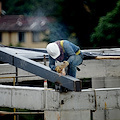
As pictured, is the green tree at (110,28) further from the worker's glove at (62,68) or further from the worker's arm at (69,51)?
the worker's glove at (62,68)

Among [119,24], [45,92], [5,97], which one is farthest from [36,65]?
[119,24]

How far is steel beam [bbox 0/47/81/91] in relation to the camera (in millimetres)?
6693

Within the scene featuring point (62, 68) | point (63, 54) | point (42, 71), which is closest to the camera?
point (62, 68)

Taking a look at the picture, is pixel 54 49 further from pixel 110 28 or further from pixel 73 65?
pixel 110 28

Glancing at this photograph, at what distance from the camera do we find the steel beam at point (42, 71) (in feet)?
22.0

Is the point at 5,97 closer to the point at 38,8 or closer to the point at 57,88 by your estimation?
the point at 57,88

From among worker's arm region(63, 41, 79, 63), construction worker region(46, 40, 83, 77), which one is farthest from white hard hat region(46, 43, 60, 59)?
worker's arm region(63, 41, 79, 63)

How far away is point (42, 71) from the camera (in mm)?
7488

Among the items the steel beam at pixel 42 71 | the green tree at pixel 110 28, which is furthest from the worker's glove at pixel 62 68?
the green tree at pixel 110 28

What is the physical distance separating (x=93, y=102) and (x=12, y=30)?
3389 cm

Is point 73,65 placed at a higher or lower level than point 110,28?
lower

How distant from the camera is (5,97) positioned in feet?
26.6

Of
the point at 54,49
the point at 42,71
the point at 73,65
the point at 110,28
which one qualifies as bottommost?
the point at 42,71

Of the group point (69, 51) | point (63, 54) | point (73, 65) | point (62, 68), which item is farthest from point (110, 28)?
point (62, 68)
